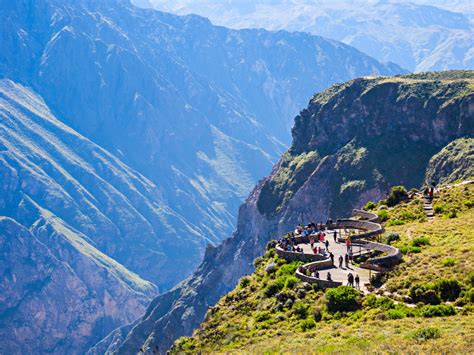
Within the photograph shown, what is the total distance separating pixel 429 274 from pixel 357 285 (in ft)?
19.3

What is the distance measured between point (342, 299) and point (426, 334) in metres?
11.9

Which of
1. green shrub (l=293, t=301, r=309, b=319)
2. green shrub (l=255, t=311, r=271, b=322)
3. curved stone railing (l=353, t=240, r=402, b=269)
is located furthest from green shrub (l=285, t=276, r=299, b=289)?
curved stone railing (l=353, t=240, r=402, b=269)

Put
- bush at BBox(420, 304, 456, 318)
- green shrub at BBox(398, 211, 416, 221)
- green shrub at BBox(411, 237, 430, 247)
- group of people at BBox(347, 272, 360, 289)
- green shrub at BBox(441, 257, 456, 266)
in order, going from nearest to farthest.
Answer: bush at BBox(420, 304, 456, 318), green shrub at BBox(441, 257, 456, 266), group of people at BBox(347, 272, 360, 289), green shrub at BBox(411, 237, 430, 247), green shrub at BBox(398, 211, 416, 221)

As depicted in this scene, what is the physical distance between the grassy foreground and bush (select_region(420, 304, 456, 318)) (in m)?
0.07

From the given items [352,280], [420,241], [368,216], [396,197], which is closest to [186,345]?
[352,280]

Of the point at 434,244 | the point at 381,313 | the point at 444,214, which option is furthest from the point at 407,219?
the point at 381,313

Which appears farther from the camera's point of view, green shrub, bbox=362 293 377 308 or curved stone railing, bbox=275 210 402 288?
curved stone railing, bbox=275 210 402 288

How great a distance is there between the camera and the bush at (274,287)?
72688 millimetres

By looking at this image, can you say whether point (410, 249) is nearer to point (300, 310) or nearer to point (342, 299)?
point (342, 299)

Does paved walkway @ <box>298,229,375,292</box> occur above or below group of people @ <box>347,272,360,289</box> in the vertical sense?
above

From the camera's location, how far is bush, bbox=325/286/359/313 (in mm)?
62344

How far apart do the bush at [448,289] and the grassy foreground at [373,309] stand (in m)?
0.07

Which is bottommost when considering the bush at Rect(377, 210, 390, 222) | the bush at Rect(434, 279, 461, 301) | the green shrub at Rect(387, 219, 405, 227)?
the bush at Rect(434, 279, 461, 301)

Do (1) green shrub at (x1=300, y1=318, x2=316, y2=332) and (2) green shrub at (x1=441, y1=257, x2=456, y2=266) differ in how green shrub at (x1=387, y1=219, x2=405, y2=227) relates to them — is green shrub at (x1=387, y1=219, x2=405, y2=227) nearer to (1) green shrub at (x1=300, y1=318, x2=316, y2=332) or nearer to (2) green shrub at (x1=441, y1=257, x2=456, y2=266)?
(2) green shrub at (x1=441, y1=257, x2=456, y2=266)
